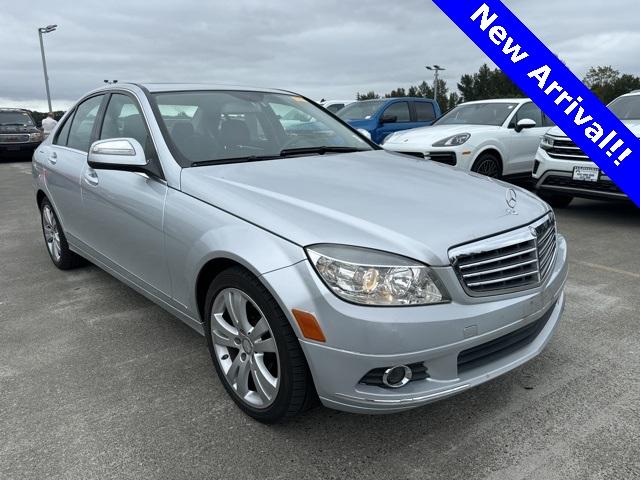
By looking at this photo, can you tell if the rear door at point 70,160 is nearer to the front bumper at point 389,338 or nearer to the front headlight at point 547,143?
the front bumper at point 389,338

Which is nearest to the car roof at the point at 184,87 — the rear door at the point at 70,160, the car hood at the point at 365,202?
the rear door at the point at 70,160

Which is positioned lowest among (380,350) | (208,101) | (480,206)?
(380,350)

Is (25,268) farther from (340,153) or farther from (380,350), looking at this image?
(380,350)

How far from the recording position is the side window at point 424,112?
1258 centimetres

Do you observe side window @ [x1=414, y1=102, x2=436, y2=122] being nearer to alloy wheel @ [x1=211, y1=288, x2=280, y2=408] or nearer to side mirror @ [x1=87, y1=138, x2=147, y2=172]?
side mirror @ [x1=87, y1=138, x2=147, y2=172]

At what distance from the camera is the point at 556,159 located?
6672 millimetres

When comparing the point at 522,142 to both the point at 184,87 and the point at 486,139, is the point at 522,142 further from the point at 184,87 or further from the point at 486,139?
the point at 184,87

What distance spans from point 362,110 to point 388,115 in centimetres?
73

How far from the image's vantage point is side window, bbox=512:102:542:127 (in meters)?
8.59

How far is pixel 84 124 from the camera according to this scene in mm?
4180

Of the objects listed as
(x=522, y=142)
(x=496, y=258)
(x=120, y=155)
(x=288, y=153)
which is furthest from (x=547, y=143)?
(x=120, y=155)

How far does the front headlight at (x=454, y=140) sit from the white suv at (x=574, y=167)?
1176 mm

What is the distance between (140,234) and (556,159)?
541 centimetres

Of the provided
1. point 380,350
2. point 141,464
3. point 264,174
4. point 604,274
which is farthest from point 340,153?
point 604,274
